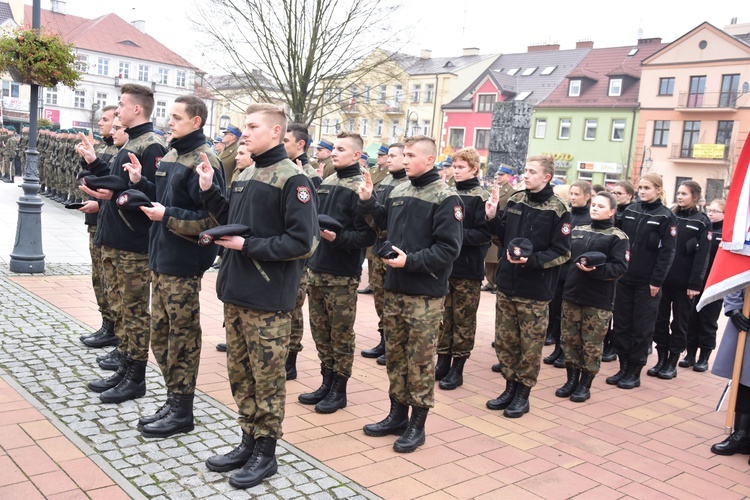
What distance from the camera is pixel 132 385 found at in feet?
16.2

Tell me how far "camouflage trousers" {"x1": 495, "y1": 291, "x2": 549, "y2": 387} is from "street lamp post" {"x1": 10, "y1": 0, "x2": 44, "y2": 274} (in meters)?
6.96

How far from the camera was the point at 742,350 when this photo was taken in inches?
199

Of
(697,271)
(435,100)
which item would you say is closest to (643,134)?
(435,100)

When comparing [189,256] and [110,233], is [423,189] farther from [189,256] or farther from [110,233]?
[110,233]

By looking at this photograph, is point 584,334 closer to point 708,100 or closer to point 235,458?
point 235,458

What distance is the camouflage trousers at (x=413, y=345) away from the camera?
452 centimetres

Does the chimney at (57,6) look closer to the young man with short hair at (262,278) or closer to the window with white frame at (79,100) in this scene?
the window with white frame at (79,100)

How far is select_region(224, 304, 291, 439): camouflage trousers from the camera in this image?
3855 mm

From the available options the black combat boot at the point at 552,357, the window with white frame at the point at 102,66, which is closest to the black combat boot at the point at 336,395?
the black combat boot at the point at 552,357

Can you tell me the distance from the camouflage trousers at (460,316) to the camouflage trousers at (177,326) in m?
2.57

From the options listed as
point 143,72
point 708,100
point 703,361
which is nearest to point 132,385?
point 703,361

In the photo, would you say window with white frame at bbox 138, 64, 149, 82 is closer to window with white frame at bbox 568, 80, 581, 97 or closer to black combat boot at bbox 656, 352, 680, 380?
Answer: window with white frame at bbox 568, 80, 581, 97

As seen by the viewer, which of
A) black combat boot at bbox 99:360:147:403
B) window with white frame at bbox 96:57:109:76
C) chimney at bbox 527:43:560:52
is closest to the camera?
black combat boot at bbox 99:360:147:403

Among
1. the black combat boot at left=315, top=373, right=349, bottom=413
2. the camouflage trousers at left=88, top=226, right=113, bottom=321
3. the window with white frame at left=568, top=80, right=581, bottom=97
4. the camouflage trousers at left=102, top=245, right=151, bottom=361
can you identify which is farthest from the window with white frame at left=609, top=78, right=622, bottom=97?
the camouflage trousers at left=102, top=245, right=151, bottom=361
